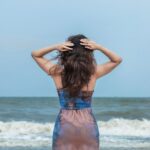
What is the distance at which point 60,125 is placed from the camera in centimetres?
385

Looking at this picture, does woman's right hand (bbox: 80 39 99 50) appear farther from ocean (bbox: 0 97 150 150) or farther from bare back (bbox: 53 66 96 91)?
ocean (bbox: 0 97 150 150)

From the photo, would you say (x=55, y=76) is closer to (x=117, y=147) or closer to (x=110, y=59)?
(x=110, y=59)

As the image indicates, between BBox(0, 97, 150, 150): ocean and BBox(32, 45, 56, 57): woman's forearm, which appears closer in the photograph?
BBox(32, 45, 56, 57): woman's forearm

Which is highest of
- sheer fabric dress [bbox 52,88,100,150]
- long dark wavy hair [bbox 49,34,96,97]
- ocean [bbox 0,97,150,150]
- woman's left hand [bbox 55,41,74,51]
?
woman's left hand [bbox 55,41,74,51]

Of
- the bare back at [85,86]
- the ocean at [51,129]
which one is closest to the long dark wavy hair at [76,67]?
the bare back at [85,86]

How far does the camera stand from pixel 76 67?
3.90 meters

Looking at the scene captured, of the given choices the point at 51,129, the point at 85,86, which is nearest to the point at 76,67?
the point at 85,86

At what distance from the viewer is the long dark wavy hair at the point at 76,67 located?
388 centimetres

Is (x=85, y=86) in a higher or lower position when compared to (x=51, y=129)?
higher

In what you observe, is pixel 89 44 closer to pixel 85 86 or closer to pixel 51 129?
pixel 85 86

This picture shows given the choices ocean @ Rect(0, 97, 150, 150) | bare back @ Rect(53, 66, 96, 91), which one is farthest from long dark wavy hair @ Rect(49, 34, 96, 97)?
ocean @ Rect(0, 97, 150, 150)

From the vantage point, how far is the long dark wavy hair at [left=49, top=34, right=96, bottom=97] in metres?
3.88

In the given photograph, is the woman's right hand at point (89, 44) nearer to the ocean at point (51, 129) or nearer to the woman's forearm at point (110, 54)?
the woman's forearm at point (110, 54)

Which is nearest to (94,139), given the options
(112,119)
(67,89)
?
(67,89)
